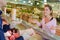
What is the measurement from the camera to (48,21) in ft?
5.41

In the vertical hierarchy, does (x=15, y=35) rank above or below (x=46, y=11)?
below

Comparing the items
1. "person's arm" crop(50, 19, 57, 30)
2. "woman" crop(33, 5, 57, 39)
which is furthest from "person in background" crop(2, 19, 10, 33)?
"person's arm" crop(50, 19, 57, 30)

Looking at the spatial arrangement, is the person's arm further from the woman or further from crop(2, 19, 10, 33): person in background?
crop(2, 19, 10, 33): person in background

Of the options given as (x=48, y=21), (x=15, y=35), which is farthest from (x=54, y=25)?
(x=15, y=35)

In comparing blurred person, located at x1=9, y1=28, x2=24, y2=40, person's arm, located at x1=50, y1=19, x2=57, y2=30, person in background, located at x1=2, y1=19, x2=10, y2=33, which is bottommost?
blurred person, located at x1=9, y1=28, x2=24, y2=40

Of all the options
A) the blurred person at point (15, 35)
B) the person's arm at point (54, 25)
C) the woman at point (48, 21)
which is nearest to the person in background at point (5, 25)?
the blurred person at point (15, 35)

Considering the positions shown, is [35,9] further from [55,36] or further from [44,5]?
[55,36]

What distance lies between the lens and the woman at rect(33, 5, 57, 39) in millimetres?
1607

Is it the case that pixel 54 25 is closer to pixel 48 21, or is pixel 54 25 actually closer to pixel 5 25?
pixel 48 21

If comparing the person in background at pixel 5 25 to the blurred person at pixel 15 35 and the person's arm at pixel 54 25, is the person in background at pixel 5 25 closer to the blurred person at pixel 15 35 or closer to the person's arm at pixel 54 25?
the blurred person at pixel 15 35

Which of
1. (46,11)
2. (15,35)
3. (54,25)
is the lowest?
(15,35)

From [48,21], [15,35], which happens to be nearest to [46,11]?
[48,21]

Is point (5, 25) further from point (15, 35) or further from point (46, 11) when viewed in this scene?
point (46, 11)

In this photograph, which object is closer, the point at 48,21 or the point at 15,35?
the point at 48,21
